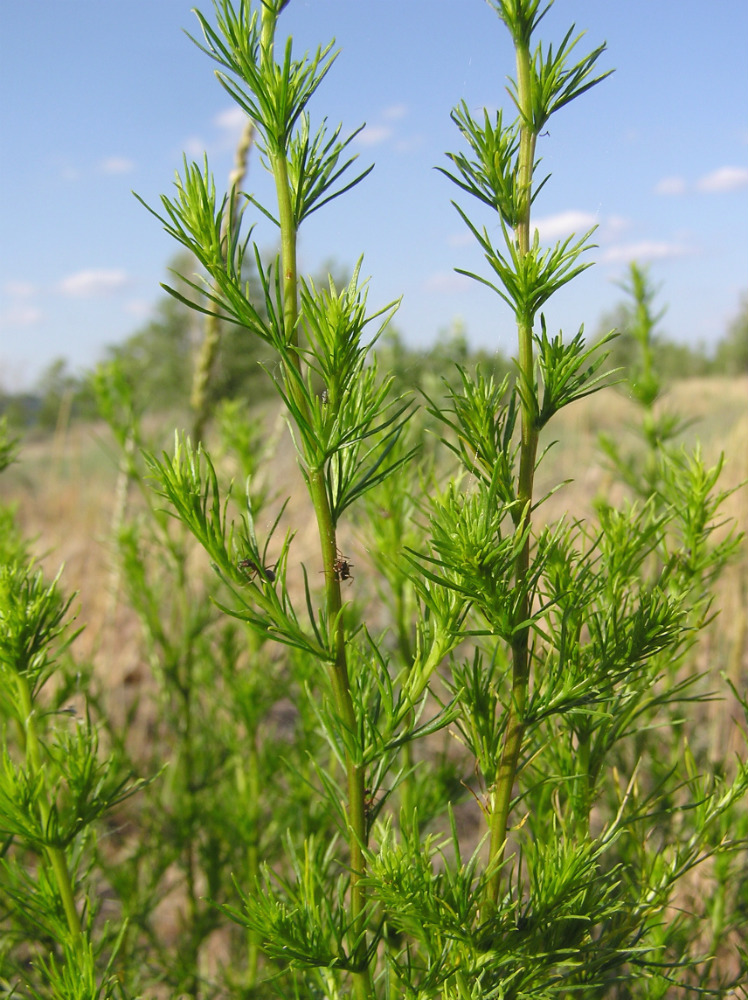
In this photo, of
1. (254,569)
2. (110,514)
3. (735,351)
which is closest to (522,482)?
(254,569)

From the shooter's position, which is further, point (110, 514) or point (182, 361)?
point (182, 361)

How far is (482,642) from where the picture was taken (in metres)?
0.94

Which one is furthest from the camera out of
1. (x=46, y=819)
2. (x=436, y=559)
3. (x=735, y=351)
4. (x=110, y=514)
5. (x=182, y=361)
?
(x=735, y=351)

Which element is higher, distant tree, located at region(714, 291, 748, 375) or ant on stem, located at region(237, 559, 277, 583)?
distant tree, located at region(714, 291, 748, 375)

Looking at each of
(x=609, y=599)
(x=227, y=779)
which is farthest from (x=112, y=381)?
(x=609, y=599)

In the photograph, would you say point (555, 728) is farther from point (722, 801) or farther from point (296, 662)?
point (296, 662)

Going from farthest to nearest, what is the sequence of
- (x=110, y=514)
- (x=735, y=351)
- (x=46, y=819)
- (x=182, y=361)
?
(x=735, y=351)
(x=182, y=361)
(x=110, y=514)
(x=46, y=819)

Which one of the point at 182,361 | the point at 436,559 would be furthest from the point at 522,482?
the point at 182,361

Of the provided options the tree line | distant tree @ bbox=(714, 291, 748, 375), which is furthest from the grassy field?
distant tree @ bbox=(714, 291, 748, 375)

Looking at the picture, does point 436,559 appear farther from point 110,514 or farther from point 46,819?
point 110,514

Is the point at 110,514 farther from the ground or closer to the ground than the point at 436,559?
closer to the ground

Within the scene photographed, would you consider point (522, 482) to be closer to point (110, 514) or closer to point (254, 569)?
point (254, 569)

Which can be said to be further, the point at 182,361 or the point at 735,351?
the point at 735,351

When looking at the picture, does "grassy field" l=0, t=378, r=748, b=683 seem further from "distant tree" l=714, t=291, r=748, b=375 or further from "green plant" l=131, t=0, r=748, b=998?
"distant tree" l=714, t=291, r=748, b=375
